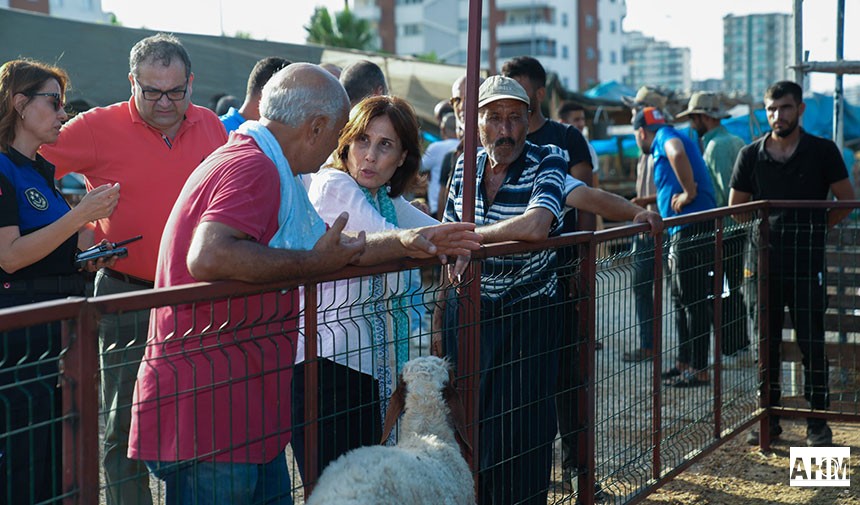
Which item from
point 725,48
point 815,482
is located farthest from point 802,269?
point 725,48

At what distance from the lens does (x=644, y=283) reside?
486cm

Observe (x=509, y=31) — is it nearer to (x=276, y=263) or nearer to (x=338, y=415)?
(x=338, y=415)

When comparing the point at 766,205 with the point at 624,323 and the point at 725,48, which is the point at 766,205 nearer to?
the point at 624,323

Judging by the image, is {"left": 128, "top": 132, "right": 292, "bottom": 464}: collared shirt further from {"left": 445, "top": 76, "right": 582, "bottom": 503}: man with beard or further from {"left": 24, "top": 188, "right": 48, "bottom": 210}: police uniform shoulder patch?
{"left": 24, "top": 188, "right": 48, "bottom": 210}: police uniform shoulder patch

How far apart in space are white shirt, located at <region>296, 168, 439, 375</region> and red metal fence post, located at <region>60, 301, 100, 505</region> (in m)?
0.95

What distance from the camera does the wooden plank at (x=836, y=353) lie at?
6516mm

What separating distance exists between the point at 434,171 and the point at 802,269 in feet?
13.0

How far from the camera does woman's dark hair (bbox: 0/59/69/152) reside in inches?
150

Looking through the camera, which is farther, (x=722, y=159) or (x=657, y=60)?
(x=657, y=60)

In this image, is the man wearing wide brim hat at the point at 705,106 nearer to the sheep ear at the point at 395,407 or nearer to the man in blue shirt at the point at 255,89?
the man in blue shirt at the point at 255,89

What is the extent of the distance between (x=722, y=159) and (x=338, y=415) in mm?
6053

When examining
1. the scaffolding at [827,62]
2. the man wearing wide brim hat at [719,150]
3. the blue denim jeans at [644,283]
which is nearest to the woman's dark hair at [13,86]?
the blue denim jeans at [644,283]

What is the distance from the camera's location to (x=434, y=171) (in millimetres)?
9328

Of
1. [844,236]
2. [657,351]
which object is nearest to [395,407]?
[657,351]
